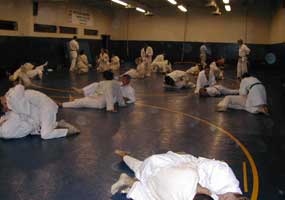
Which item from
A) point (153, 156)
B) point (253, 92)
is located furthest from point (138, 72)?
point (153, 156)

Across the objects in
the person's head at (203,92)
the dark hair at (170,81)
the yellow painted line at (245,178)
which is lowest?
the yellow painted line at (245,178)

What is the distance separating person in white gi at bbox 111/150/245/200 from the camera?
9.46ft

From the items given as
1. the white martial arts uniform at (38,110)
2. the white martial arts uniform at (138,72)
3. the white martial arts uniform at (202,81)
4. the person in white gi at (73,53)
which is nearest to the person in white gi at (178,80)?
the white martial arts uniform at (202,81)

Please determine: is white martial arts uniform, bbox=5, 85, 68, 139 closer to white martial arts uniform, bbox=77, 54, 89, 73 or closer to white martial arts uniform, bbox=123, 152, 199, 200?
white martial arts uniform, bbox=123, 152, 199, 200

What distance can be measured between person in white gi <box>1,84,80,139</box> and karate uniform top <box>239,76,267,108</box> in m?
5.15

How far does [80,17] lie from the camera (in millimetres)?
24641

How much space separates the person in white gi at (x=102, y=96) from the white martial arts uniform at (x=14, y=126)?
3004 millimetres

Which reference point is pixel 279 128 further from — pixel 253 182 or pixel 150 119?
pixel 253 182

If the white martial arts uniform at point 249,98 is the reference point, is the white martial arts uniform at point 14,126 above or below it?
below

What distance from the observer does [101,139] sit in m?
6.71

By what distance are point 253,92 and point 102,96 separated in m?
4.07

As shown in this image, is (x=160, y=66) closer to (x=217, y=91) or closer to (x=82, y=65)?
(x=82, y=65)

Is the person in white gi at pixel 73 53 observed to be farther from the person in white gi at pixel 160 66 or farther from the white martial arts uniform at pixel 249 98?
the white martial arts uniform at pixel 249 98

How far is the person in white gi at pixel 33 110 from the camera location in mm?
6359
